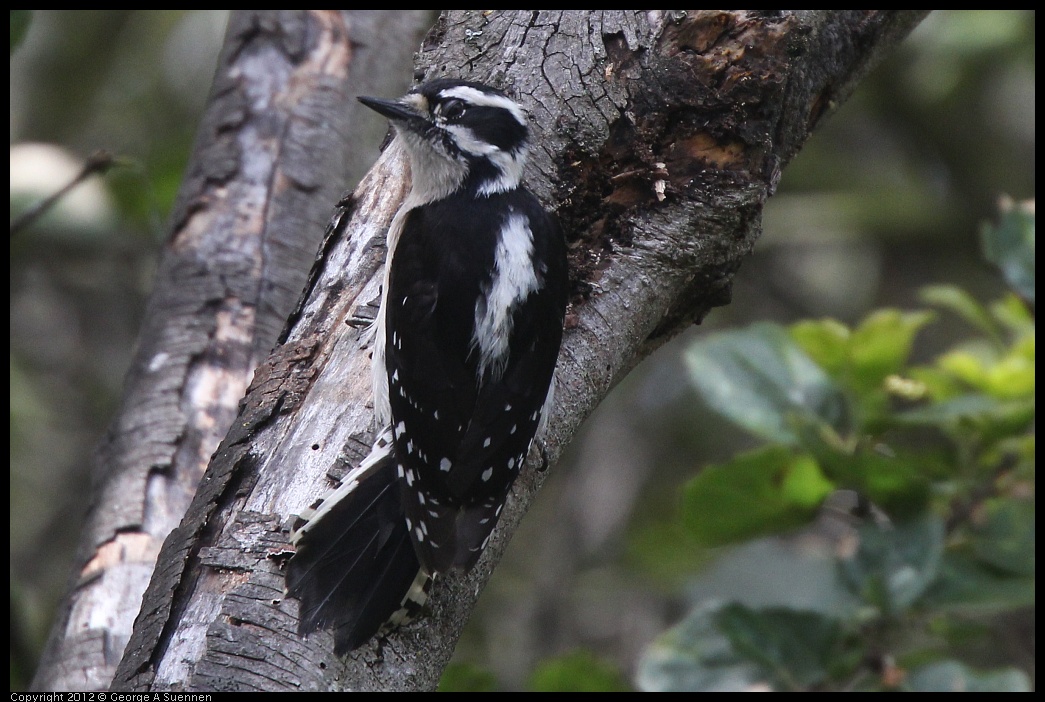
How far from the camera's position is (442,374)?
2.79 metres

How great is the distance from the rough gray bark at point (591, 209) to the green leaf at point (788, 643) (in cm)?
91

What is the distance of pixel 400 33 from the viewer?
446cm

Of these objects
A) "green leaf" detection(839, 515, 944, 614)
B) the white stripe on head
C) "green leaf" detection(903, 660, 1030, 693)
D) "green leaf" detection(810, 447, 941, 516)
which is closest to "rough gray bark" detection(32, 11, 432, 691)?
the white stripe on head

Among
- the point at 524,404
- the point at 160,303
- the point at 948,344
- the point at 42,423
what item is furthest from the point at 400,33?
the point at 948,344

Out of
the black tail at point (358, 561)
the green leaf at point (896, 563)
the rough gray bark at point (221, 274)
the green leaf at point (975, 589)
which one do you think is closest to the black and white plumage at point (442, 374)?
the black tail at point (358, 561)

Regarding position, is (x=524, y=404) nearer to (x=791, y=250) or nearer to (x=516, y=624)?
(x=516, y=624)

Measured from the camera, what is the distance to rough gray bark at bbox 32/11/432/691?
3.16 m

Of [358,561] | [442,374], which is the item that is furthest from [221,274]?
[358,561]

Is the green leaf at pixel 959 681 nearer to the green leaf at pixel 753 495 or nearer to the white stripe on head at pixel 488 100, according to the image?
the green leaf at pixel 753 495

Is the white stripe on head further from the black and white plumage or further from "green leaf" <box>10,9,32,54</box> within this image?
"green leaf" <box>10,9,32,54</box>

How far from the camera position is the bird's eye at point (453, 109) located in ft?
10.0

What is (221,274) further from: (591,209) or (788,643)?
(788,643)

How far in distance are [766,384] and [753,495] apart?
350 millimetres

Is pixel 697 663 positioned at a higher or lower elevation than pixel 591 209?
lower
